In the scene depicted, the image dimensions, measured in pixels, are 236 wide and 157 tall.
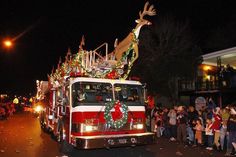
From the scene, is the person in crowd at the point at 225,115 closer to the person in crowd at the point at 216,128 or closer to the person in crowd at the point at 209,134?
the person in crowd at the point at 216,128

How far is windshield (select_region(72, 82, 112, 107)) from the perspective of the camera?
32.0 ft

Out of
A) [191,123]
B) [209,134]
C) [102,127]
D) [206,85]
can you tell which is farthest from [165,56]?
[102,127]

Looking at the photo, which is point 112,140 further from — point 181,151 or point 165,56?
point 165,56

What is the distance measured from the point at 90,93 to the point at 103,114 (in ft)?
2.61

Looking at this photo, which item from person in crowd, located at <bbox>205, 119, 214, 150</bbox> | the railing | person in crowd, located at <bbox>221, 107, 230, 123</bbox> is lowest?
person in crowd, located at <bbox>205, 119, 214, 150</bbox>

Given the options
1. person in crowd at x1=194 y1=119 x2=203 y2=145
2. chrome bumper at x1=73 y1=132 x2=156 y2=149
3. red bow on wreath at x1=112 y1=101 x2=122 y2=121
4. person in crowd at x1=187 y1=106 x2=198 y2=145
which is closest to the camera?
chrome bumper at x1=73 y1=132 x2=156 y2=149

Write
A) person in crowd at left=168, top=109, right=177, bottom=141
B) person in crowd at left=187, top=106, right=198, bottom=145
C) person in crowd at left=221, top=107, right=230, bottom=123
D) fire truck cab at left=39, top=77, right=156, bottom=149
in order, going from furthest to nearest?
person in crowd at left=168, top=109, right=177, bottom=141, person in crowd at left=187, top=106, right=198, bottom=145, person in crowd at left=221, top=107, right=230, bottom=123, fire truck cab at left=39, top=77, right=156, bottom=149

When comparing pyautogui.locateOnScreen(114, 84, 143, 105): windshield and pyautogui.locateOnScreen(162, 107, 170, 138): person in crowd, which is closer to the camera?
pyautogui.locateOnScreen(114, 84, 143, 105): windshield

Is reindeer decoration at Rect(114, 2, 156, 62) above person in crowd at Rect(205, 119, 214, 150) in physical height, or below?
above

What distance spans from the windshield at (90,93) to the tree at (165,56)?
1462cm

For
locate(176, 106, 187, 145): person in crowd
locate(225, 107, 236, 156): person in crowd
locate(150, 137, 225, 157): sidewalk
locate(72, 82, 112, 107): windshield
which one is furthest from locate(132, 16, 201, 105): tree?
locate(72, 82, 112, 107): windshield

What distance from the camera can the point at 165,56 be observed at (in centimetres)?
2428

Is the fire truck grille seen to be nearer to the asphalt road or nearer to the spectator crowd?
the asphalt road

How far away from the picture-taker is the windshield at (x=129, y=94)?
1026 centimetres
